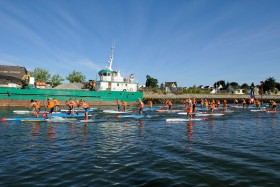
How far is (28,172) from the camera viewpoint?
9.44 metres

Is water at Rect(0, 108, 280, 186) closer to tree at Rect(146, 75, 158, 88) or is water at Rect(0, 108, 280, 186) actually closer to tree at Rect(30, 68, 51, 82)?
tree at Rect(30, 68, 51, 82)

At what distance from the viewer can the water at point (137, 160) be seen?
8.81 metres

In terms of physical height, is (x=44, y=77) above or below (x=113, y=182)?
above

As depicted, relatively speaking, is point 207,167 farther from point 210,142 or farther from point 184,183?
point 210,142

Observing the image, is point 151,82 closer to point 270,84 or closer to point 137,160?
point 270,84

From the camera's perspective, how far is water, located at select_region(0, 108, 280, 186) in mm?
8812

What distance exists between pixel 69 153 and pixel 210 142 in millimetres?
8373

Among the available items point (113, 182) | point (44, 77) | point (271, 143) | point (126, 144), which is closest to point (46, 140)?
point (126, 144)

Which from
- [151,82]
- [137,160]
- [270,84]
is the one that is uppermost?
[151,82]

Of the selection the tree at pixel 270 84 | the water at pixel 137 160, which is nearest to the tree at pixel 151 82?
the tree at pixel 270 84

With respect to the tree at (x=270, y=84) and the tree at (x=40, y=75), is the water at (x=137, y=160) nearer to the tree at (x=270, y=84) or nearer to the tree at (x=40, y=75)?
the tree at (x=40, y=75)

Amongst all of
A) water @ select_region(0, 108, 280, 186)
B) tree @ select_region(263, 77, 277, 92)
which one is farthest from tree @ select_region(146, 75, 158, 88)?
water @ select_region(0, 108, 280, 186)

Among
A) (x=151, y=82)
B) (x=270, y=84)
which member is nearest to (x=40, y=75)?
(x=151, y=82)

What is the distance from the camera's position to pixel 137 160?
11289 mm
